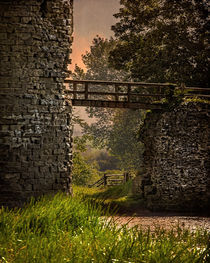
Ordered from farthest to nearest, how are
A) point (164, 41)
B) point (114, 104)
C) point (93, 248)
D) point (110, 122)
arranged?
point (110, 122) → point (164, 41) → point (114, 104) → point (93, 248)

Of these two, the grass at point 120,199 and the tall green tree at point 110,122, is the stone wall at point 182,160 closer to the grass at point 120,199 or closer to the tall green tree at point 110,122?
the grass at point 120,199

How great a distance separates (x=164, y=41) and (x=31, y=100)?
9925 millimetres

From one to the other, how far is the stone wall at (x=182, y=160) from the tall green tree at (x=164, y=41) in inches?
178

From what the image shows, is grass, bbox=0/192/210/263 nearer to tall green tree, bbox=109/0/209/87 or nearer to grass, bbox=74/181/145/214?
grass, bbox=74/181/145/214

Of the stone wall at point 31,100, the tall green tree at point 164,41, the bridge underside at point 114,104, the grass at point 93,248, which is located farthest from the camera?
the tall green tree at point 164,41

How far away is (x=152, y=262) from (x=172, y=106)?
8.86m

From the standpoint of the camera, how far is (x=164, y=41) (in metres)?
17.8

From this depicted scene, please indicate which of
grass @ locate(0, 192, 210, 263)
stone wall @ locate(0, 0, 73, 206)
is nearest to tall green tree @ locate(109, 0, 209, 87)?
stone wall @ locate(0, 0, 73, 206)

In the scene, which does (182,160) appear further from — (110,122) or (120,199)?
(110,122)

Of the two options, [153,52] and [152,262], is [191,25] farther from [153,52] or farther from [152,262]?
[152,262]

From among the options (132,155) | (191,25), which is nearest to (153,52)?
(191,25)

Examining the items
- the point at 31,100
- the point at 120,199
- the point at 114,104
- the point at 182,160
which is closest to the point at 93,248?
the point at 31,100

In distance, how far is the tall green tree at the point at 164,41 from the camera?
56.9ft

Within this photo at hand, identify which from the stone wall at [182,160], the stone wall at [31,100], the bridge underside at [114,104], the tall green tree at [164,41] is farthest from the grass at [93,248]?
the tall green tree at [164,41]
